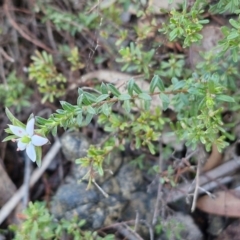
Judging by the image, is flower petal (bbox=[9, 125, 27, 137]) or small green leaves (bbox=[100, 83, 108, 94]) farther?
small green leaves (bbox=[100, 83, 108, 94])

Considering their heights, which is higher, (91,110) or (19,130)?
(19,130)

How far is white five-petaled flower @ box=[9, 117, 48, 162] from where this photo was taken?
1.90m

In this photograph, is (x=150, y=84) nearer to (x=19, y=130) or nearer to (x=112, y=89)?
(x=112, y=89)

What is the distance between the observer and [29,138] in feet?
6.25

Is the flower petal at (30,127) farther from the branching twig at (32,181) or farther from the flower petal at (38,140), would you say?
the branching twig at (32,181)

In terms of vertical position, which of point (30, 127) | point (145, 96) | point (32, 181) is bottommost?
point (32, 181)

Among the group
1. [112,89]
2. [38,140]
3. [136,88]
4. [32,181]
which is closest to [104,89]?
[112,89]

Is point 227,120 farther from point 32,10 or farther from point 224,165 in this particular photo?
point 32,10

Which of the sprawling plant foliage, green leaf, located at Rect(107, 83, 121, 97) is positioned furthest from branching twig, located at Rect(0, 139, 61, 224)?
green leaf, located at Rect(107, 83, 121, 97)

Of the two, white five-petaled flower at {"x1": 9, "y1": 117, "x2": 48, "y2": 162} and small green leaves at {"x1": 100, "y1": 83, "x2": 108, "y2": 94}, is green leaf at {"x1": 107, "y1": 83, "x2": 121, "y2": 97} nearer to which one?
small green leaves at {"x1": 100, "y1": 83, "x2": 108, "y2": 94}

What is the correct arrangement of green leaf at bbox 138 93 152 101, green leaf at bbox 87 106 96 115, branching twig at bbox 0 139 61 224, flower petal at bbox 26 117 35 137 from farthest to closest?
branching twig at bbox 0 139 61 224 < green leaf at bbox 138 93 152 101 < green leaf at bbox 87 106 96 115 < flower petal at bbox 26 117 35 137

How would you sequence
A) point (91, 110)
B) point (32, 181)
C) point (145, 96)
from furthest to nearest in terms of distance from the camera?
point (32, 181)
point (145, 96)
point (91, 110)

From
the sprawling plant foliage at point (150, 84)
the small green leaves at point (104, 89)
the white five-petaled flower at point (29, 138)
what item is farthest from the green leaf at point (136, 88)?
the white five-petaled flower at point (29, 138)

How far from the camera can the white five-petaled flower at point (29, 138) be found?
190 centimetres
